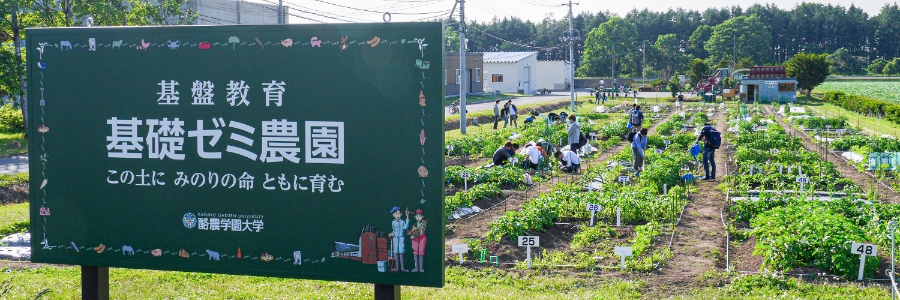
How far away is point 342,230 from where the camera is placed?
593 cm

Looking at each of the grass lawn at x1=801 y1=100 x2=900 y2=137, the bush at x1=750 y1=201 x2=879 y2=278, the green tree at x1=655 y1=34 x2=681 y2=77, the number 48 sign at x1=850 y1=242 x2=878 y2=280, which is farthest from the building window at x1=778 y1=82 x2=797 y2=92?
the green tree at x1=655 y1=34 x2=681 y2=77

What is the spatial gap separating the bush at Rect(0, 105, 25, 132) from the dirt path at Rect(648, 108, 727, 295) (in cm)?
2593

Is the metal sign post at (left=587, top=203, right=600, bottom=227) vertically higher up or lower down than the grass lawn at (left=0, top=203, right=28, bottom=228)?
higher up

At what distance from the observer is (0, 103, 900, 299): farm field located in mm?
8609

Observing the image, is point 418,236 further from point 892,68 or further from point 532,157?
point 892,68

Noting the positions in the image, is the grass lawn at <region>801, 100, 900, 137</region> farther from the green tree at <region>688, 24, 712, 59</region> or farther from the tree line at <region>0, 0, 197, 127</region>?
the green tree at <region>688, 24, 712, 59</region>

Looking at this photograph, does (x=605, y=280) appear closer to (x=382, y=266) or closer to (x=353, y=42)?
(x=382, y=266)

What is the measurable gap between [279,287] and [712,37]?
376 ft

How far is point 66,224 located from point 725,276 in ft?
22.4

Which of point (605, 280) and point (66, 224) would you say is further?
point (605, 280)

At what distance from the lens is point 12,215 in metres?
13.6

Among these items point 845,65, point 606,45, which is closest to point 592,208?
point 606,45

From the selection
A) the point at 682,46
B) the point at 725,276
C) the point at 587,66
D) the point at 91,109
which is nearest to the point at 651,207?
the point at 725,276

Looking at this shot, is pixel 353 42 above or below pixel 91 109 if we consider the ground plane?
above
